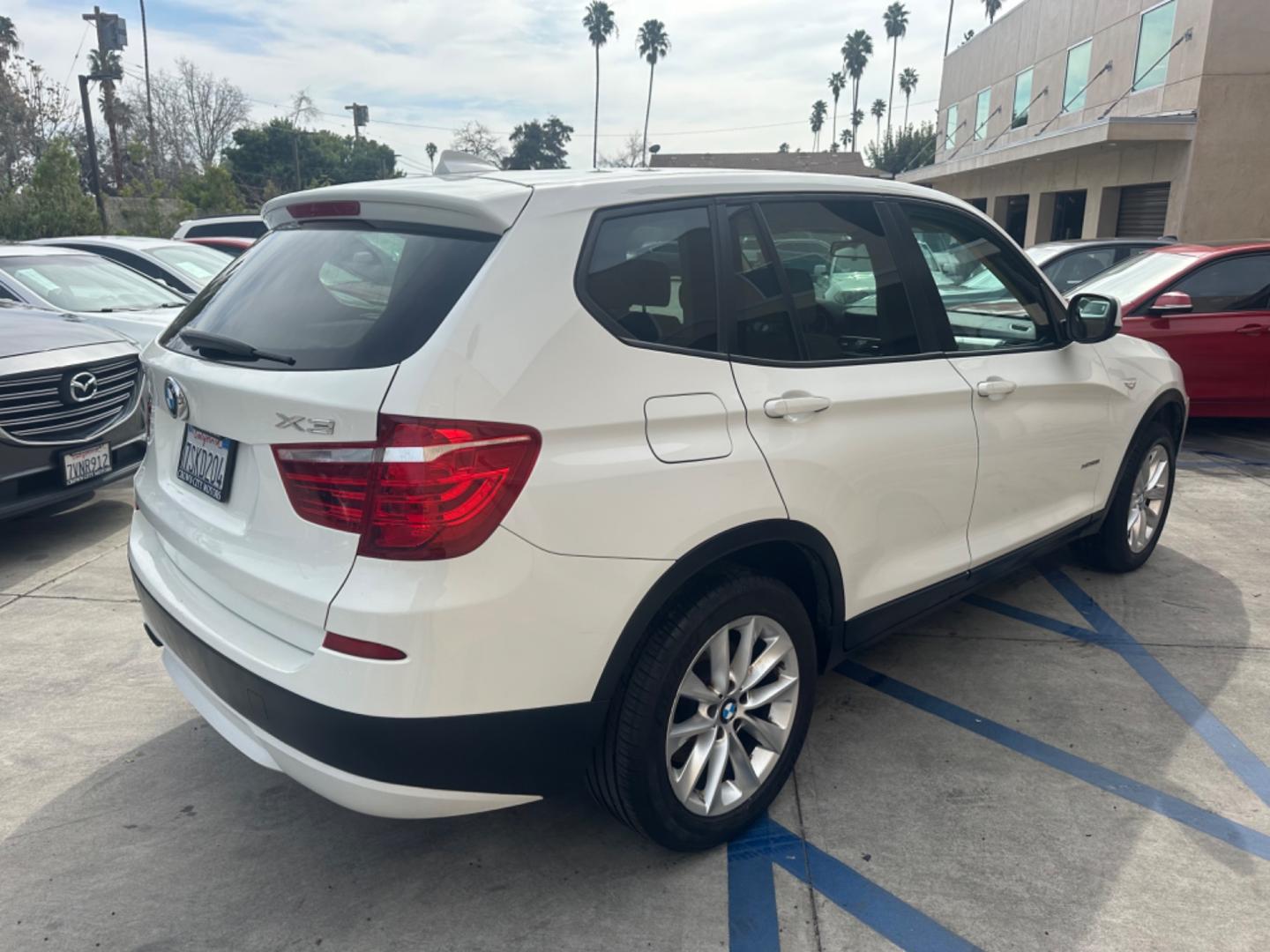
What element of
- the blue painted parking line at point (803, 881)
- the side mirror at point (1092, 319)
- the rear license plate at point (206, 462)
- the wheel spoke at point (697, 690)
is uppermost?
the side mirror at point (1092, 319)

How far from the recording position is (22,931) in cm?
238

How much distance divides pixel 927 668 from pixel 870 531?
47.2 inches

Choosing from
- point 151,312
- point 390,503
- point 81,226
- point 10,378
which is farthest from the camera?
point 81,226

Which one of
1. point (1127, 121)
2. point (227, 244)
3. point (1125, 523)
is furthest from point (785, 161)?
point (1125, 523)

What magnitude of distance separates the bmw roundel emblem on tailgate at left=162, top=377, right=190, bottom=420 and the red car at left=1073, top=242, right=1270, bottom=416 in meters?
6.94

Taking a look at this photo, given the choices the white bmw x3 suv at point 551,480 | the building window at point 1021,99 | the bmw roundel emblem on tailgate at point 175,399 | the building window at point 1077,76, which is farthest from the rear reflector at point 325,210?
the building window at point 1021,99

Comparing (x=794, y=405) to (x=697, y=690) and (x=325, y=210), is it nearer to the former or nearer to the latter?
(x=697, y=690)

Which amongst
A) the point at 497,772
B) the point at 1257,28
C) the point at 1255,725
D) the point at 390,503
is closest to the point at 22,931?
the point at 497,772

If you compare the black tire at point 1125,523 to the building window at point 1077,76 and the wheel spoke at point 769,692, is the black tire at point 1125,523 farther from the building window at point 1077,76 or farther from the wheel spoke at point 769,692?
the building window at point 1077,76

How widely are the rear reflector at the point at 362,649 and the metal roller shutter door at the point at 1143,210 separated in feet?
61.4

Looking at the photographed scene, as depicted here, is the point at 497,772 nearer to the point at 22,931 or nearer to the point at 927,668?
the point at 22,931

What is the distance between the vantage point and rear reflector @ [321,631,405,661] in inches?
78.5

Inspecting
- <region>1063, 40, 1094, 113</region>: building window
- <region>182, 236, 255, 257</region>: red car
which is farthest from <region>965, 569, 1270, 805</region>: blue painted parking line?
<region>1063, 40, 1094, 113</region>: building window

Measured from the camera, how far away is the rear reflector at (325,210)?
8.31 ft
